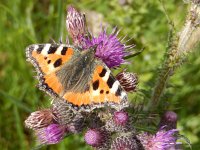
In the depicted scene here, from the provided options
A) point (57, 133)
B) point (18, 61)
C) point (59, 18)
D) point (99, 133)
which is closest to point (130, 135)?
point (99, 133)

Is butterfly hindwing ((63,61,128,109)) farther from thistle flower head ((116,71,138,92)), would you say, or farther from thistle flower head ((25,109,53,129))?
thistle flower head ((25,109,53,129))

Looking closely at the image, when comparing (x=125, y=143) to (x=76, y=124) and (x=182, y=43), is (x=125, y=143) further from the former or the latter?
(x=182, y=43)

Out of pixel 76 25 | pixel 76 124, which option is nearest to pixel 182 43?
pixel 76 25

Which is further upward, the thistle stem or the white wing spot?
the thistle stem

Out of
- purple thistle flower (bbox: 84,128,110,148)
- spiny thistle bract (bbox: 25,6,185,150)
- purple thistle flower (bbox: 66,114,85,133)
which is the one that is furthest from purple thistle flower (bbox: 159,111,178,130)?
purple thistle flower (bbox: 66,114,85,133)

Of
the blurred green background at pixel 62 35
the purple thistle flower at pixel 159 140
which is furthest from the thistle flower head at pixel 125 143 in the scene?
the blurred green background at pixel 62 35

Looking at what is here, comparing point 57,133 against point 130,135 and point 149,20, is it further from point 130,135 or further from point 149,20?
point 149,20
